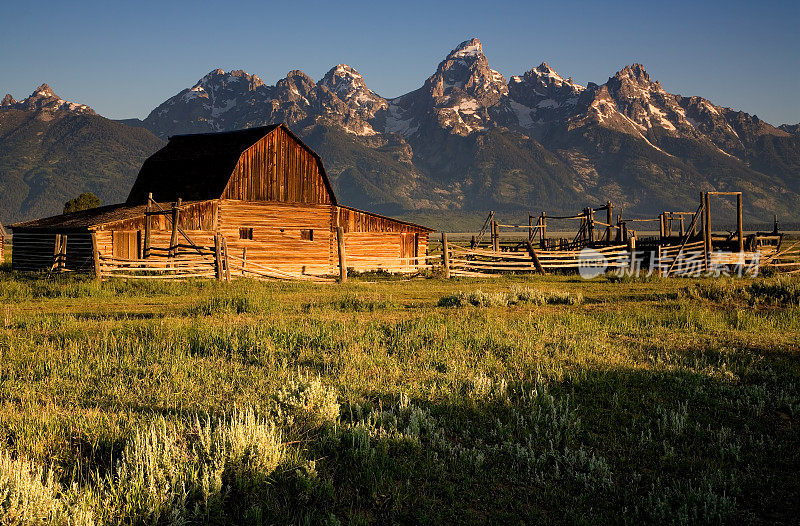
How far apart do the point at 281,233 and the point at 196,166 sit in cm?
660

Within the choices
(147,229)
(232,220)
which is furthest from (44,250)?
(232,220)

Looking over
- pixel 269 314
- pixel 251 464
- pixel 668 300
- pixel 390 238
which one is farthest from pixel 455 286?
pixel 251 464

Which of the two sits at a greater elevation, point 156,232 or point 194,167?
point 194,167

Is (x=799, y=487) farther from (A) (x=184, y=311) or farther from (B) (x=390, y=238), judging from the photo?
(B) (x=390, y=238)

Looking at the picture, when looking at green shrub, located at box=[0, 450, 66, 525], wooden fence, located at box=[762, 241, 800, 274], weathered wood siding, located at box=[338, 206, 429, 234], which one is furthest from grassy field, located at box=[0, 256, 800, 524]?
weathered wood siding, located at box=[338, 206, 429, 234]

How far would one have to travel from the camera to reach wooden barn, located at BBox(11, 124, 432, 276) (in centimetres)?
2788

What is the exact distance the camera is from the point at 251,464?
484cm

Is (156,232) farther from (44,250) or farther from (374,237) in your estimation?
(374,237)

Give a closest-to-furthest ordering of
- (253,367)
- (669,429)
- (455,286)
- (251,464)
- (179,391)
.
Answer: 1. (251,464)
2. (669,429)
3. (179,391)
4. (253,367)
5. (455,286)

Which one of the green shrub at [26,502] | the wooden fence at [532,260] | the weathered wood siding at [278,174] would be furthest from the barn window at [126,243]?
the green shrub at [26,502]

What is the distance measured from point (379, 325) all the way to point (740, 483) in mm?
7523

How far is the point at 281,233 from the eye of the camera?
3309cm

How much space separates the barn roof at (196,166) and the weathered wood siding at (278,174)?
0.31 meters

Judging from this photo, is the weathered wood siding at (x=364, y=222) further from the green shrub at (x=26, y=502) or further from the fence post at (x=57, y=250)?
the green shrub at (x=26, y=502)
